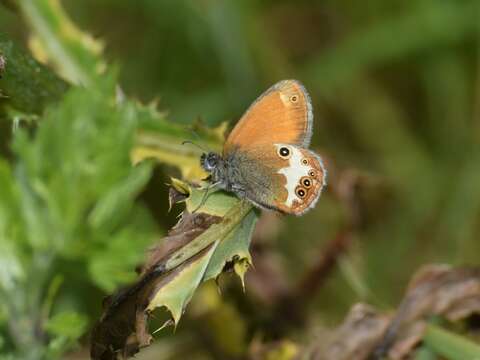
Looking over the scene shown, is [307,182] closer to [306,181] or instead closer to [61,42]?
[306,181]

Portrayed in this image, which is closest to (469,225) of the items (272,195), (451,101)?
(451,101)

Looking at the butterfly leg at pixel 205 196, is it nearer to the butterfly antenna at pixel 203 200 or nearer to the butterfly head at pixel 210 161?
the butterfly antenna at pixel 203 200

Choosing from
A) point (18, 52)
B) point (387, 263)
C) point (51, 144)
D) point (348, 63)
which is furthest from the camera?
point (348, 63)

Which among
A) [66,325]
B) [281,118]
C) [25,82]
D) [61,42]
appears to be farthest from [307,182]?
[66,325]

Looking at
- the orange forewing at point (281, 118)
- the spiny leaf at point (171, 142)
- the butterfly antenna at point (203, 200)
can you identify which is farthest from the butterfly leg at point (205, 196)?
the spiny leaf at point (171, 142)

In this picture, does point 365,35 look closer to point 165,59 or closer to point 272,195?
point 165,59

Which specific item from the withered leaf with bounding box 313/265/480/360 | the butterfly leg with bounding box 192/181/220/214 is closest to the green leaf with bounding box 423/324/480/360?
the withered leaf with bounding box 313/265/480/360

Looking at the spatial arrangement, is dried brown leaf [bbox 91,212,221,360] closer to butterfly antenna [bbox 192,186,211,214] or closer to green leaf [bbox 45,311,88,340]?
butterfly antenna [bbox 192,186,211,214]
